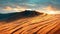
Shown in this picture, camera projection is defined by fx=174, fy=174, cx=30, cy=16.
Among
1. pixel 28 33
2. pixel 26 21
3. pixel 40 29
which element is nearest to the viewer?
pixel 28 33

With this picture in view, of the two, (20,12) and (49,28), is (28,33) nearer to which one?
(49,28)

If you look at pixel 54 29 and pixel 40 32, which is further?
pixel 54 29

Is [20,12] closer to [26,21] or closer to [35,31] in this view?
[26,21]

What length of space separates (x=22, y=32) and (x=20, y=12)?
1.08m

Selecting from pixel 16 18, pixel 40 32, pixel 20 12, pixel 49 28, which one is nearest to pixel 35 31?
pixel 40 32

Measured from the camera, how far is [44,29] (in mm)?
2049

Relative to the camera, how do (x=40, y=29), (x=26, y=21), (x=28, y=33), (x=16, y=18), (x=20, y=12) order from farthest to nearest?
1. (x=20, y=12)
2. (x=16, y=18)
3. (x=26, y=21)
4. (x=40, y=29)
5. (x=28, y=33)

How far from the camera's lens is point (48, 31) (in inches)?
77.4

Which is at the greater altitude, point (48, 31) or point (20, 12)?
point (20, 12)

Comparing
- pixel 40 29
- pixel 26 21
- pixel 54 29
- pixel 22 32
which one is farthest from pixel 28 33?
pixel 26 21

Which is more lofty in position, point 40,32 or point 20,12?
point 20,12

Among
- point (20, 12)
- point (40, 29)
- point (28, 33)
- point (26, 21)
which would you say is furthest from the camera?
point (20, 12)

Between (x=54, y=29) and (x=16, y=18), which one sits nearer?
(x=54, y=29)

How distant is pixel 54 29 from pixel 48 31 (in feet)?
0.43
